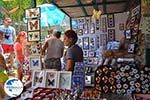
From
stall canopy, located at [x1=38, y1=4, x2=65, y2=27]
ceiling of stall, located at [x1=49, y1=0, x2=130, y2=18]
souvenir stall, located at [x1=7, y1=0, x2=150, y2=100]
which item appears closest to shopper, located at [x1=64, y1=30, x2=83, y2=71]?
souvenir stall, located at [x1=7, y1=0, x2=150, y2=100]

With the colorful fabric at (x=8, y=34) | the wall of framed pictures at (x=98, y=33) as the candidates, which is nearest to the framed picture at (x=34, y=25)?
the colorful fabric at (x=8, y=34)

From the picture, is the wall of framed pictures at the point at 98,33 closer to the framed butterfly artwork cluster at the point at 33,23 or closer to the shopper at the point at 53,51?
the shopper at the point at 53,51

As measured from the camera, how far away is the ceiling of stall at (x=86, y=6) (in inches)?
368

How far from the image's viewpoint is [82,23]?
32.8ft

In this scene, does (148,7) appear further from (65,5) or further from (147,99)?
(65,5)

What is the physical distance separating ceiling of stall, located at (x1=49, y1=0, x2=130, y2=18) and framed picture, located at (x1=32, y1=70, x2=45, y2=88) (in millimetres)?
5634

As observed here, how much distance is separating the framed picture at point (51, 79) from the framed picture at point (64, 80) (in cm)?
4

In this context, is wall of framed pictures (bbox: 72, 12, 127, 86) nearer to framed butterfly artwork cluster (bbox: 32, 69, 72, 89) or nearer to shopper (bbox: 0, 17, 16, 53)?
shopper (bbox: 0, 17, 16, 53)

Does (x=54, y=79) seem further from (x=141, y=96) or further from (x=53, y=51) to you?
(x=53, y=51)

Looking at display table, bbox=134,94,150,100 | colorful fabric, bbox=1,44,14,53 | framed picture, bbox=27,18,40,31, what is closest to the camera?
display table, bbox=134,94,150,100

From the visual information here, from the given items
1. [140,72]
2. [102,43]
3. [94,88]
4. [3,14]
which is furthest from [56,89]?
[3,14]

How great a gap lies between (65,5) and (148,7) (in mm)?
5298

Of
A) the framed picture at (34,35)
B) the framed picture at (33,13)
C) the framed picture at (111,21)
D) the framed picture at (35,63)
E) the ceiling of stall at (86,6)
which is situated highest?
the ceiling of stall at (86,6)

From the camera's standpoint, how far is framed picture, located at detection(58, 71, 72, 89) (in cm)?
314
